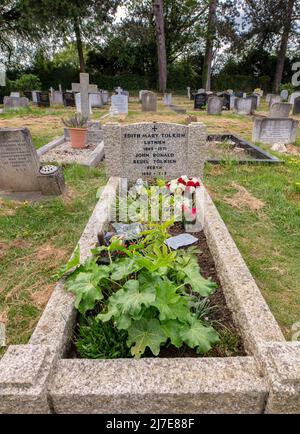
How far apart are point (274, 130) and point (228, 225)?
17.7 feet

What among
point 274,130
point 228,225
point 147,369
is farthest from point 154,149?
point 274,130

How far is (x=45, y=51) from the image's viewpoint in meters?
25.7

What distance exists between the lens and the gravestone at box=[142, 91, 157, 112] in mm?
14219

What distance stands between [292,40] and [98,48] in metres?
17.9

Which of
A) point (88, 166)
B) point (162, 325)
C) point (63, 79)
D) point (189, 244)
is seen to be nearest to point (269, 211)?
point (189, 244)

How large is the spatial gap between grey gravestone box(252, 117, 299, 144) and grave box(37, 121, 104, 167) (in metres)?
4.01

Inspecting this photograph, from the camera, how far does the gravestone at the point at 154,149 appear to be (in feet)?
11.7

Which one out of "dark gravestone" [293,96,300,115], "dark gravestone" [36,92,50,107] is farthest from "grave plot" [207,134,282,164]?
"dark gravestone" [36,92,50,107]

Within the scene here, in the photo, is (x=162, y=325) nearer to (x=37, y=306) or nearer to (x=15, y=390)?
(x=15, y=390)

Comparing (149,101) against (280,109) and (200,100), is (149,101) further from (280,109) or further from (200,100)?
(280,109)

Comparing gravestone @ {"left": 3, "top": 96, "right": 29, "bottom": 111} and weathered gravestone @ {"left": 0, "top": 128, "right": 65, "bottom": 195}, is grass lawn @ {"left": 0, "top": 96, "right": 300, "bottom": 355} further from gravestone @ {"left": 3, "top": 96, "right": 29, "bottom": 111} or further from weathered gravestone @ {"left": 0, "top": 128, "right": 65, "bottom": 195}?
gravestone @ {"left": 3, "top": 96, "right": 29, "bottom": 111}

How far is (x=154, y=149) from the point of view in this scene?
371 centimetres

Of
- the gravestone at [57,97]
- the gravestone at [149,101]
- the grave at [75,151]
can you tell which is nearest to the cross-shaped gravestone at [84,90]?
the grave at [75,151]

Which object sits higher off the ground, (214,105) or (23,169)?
(214,105)
